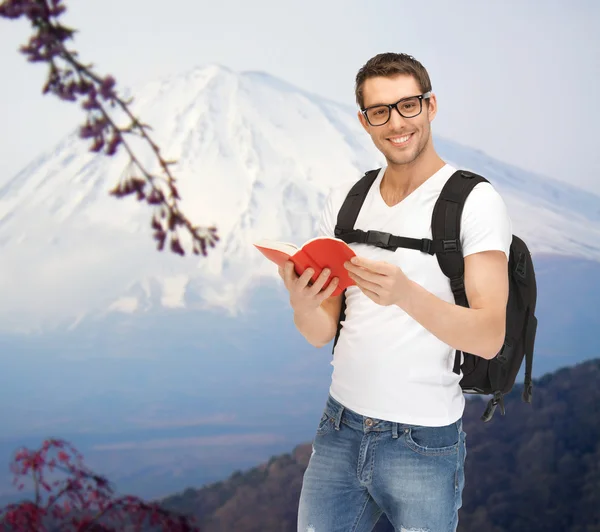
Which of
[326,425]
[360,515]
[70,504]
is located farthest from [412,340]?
[70,504]

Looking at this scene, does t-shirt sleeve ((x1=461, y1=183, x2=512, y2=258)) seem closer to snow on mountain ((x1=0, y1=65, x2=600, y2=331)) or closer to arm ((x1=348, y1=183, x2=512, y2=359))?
arm ((x1=348, y1=183, x2=512, y2=359))


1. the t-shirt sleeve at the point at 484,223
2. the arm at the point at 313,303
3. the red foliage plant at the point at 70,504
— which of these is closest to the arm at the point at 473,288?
the t-shirt sleeve at the point at 484,223

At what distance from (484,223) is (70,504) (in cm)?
217

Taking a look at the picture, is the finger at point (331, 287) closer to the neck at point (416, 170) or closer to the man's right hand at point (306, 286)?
the man's right hand at point (306, 286)

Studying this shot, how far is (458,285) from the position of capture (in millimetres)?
1163

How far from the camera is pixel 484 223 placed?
44.6 inches

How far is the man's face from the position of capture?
1.23m

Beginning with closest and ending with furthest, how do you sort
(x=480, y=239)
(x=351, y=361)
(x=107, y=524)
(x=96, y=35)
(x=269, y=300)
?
(x=480, y=239), (x=351, y=361), (x=107, y=524), (x=96, y=35), (x=269, y=300)

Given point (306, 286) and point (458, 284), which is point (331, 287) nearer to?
point (306, 286)

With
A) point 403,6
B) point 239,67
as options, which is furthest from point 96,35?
point 403,6

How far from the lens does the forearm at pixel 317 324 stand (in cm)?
130

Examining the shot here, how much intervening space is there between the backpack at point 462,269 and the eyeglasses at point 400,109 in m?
0.13

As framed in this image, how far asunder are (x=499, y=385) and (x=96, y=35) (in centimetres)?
255

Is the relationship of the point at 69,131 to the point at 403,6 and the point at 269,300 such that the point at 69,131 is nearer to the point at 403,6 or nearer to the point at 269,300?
the point at 269,300
